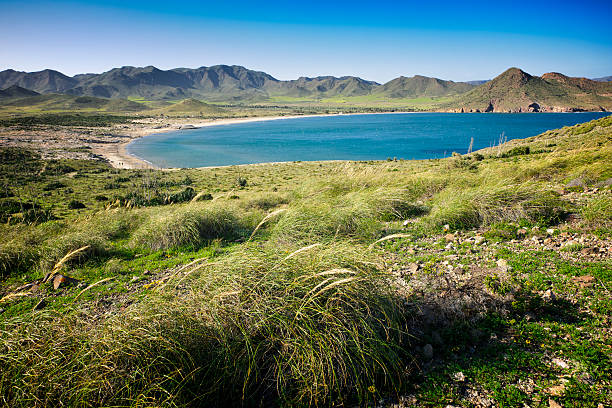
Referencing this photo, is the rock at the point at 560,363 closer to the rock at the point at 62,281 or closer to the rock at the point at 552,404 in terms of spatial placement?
the rock at the point at 552,404

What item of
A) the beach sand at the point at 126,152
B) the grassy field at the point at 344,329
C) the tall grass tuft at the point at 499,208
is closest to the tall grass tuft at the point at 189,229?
the grassy field at the point at 344,329

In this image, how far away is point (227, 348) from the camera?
3404 mm

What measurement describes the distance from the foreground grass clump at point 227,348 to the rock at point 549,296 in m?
2.44

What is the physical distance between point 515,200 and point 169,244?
1067 centimetres

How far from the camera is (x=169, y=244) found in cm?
931

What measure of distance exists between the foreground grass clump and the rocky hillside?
21329 cm

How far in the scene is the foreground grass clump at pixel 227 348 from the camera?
9.53 ft

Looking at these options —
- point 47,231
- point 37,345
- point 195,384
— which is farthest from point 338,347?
point 47,231

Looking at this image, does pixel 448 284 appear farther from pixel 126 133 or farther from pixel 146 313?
pixel 126 133

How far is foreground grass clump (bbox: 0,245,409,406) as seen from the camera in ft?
9.53

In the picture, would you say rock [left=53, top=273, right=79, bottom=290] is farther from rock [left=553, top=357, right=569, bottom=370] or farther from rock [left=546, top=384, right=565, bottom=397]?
rock [left=553, top=357, right=569, bottom=370]

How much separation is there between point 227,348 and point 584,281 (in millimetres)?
5742

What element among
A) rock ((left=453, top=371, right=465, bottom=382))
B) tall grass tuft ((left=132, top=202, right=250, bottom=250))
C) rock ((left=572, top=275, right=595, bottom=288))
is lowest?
tall grass tuft ((left=132, top=202, right=250, bottom=250))

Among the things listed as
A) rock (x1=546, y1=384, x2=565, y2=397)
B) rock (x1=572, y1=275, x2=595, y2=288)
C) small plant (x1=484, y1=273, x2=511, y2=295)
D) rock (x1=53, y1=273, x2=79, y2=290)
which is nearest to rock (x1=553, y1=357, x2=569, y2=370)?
rock (x1=546, y1=384, x2=565, y2=397)
